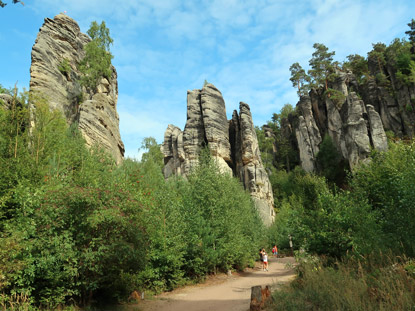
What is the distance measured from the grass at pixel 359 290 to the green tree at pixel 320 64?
46.7 meters

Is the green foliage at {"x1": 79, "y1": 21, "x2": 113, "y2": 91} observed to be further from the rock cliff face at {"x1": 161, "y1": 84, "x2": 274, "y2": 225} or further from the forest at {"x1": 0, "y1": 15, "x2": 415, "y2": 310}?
the forest at {"x1": 0, "y1": 15, "x2": 415, "y2": 310}

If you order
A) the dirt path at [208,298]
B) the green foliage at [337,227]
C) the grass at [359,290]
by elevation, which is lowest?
the dirt path at [208,298]

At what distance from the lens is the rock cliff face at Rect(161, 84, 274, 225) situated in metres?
Answer: 37.6

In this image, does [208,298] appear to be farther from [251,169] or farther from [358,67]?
[358,67]

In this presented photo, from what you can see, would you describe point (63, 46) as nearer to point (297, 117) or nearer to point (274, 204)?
point (274, 204)

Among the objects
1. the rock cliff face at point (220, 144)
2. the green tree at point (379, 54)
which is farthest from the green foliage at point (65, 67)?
the green tree at point (379, 54)

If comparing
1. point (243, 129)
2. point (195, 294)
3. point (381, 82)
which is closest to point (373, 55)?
point (381, 82)

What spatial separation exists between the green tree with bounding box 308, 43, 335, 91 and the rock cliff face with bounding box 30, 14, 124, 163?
35.3 meters

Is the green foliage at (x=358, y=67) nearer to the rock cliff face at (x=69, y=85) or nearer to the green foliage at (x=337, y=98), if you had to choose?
the green foliage at (x=337, y=98)

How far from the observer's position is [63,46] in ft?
103

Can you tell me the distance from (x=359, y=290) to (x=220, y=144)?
32.8 metres

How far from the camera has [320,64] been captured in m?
50.3

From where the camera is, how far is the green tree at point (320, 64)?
4973 cm

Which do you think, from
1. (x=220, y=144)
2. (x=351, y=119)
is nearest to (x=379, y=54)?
(x=351, y=119)
